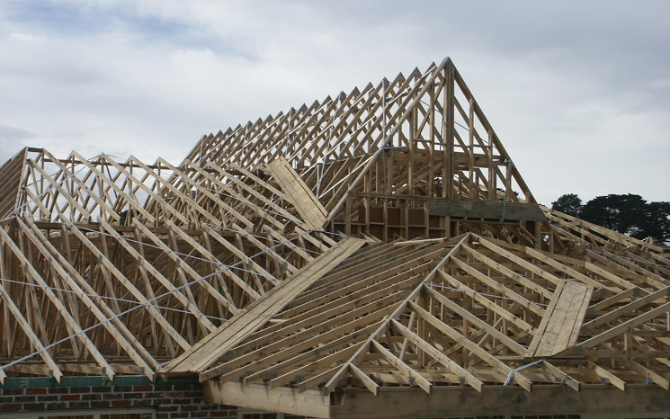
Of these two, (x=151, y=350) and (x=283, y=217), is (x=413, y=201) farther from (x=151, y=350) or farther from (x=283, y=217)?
(x=151, y=350)

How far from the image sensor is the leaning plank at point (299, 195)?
21125 mm

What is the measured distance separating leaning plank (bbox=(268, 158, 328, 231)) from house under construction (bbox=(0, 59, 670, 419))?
53 millimetres

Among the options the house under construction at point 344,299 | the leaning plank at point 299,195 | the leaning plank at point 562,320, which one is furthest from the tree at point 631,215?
the leaning plank at point 562,320

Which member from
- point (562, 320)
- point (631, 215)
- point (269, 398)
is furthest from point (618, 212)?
point (269, 398)

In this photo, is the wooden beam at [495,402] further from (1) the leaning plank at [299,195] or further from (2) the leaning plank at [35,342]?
(1) the leaning plank at [299,195]

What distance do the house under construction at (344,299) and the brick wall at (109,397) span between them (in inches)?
1.0

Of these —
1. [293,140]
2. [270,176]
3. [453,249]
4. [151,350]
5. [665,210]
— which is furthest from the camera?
[665,210]

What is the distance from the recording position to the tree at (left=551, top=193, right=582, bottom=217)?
71188 mm

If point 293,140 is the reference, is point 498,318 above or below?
below

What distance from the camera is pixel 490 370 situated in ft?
43.6

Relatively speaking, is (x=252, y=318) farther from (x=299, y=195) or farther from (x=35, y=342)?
(x=299, y=195)

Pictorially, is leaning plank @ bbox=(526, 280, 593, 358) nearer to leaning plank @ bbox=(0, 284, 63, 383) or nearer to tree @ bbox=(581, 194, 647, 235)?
leaning plank @ bbox=(0, 284, 63, 383)

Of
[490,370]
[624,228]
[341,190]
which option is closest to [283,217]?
[341,190]

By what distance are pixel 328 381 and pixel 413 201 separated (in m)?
11.7
